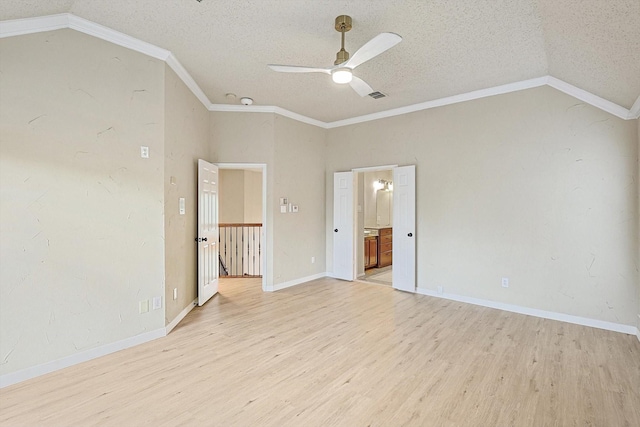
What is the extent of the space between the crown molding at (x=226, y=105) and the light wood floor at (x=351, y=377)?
2665 mm

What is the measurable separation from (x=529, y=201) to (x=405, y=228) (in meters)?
1.75

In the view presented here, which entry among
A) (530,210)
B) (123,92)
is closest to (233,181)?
(123,92)

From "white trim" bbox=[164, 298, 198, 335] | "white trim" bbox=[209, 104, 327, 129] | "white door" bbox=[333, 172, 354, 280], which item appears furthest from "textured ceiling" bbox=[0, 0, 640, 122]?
"white trim" bbox=[164, 298, 198, 335]

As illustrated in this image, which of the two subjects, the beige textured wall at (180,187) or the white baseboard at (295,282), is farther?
the white baseboard at (295,282)

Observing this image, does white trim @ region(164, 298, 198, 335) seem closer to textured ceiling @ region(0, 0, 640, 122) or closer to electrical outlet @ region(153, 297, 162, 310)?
electrical outlet @ region(153, 297, 162, 310)

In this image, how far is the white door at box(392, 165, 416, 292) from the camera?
199 inches

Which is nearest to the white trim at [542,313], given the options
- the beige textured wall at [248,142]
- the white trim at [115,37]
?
the beige textured wall at [248,142]

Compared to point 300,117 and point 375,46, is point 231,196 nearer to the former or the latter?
point 300,117

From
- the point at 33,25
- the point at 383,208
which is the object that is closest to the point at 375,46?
the point at 33,25

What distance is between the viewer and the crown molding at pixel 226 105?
8.48ft

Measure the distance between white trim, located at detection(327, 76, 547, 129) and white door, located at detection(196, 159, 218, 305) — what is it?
8.76 feet

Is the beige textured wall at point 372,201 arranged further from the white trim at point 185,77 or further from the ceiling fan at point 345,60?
the ceiling fan at point 345,60

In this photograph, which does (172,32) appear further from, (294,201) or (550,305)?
(550,305)

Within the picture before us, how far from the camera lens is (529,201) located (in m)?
4.07
